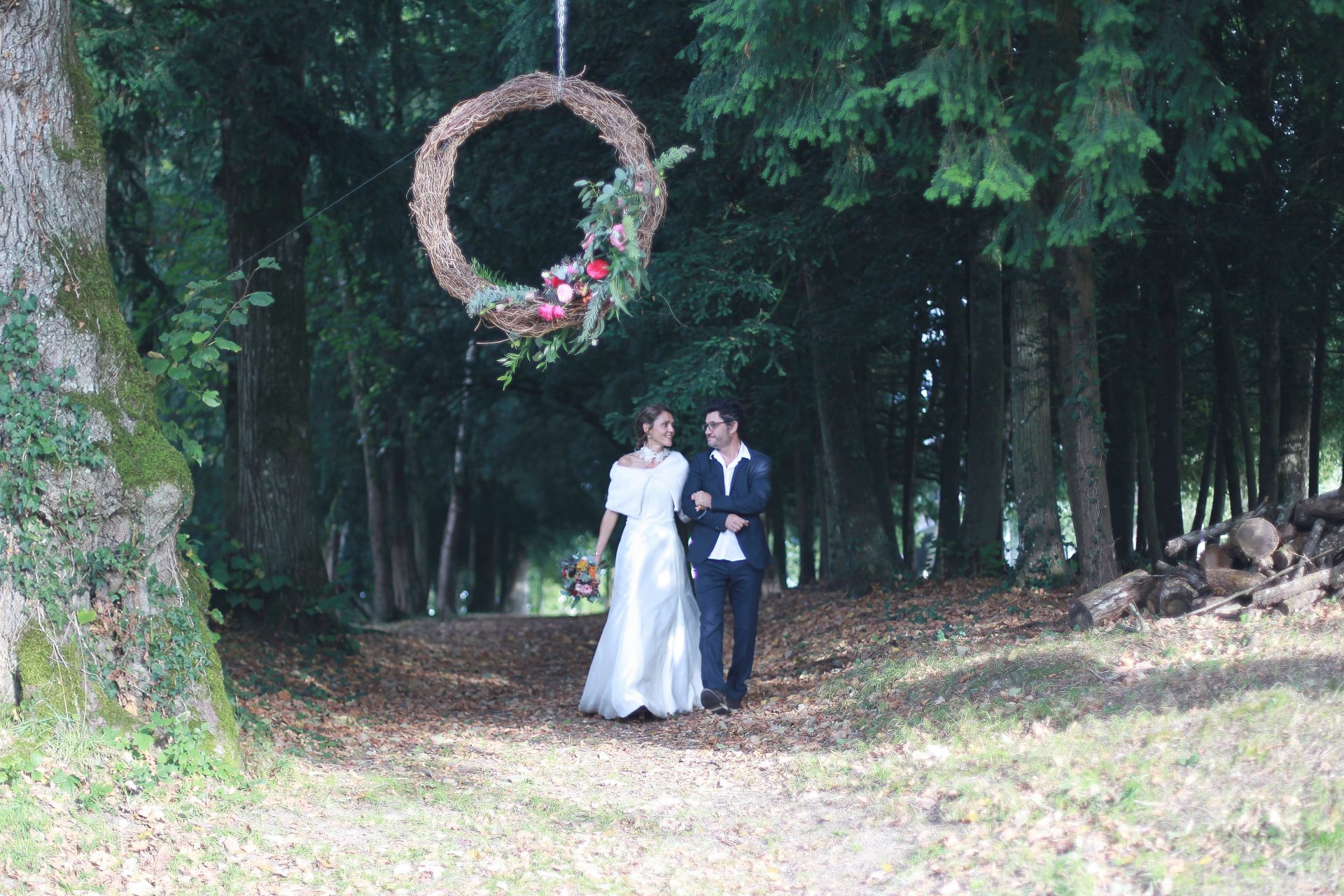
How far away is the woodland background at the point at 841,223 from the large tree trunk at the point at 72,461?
1.62m

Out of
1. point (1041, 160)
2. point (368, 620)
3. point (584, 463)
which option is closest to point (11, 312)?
point (1041, 160)

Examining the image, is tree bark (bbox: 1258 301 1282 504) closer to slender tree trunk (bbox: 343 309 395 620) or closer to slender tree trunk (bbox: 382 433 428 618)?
slender tree trunk (bbox: 343 309 395 620)

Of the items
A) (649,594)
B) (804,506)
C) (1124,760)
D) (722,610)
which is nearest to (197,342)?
(649,594)

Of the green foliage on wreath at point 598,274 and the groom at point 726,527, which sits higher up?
the green foliage on wreath at point 598,274

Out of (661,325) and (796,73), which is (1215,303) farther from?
(796,73)

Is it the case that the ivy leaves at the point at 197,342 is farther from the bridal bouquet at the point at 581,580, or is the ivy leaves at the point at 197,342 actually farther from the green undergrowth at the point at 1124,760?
the green undergrowth at the point at 1124,760

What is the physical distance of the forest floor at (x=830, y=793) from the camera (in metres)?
4.85

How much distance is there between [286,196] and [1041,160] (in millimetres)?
7370

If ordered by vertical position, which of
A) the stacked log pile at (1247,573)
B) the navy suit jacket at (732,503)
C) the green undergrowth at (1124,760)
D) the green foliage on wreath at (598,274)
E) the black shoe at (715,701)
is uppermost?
the green foliage on wreath at (598,274)

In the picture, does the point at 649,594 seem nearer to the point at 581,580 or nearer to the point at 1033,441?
the point at 581,580

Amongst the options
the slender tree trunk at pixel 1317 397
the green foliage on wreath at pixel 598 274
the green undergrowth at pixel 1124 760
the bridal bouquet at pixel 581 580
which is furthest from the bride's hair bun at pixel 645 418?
the slender tree trunk at pixel 1317 397

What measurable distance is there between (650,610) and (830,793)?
2999 mm

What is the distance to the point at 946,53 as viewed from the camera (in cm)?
759

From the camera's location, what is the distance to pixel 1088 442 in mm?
9891
